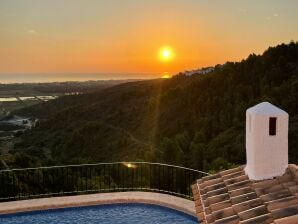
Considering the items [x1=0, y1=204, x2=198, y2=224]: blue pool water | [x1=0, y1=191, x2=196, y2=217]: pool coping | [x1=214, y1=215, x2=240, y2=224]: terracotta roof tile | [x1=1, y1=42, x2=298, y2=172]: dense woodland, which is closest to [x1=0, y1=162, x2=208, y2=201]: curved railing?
[x1=0, y1=191, x2=196, y2=217]: pool coping

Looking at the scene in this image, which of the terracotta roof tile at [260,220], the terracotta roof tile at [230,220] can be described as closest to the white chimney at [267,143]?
the terracotta roof tile at [230,220]

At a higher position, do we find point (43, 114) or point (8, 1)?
point (8, 1)

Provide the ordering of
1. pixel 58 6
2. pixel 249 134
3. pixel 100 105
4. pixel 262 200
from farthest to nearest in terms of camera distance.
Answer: pixel 100 105 < pixel 58 6 < pixel 249 134 < pixel 262 200

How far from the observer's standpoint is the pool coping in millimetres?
8484

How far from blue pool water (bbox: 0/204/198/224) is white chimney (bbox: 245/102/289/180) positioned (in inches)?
166

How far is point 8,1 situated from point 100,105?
3795 cm

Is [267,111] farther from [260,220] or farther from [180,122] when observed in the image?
[180,122]

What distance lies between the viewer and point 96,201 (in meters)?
8.84

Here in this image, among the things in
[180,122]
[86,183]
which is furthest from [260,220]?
[180,122]

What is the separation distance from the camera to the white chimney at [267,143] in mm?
3998

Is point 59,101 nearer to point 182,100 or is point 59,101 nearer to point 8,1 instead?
point 182,100

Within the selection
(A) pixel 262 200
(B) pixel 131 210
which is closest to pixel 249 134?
(A) pixel 262 200

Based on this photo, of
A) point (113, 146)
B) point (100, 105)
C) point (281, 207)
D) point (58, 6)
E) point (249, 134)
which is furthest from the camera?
point (100, 105)

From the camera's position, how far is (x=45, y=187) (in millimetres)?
11438
